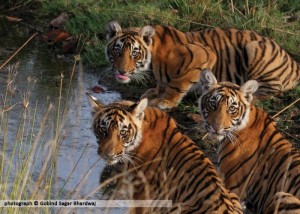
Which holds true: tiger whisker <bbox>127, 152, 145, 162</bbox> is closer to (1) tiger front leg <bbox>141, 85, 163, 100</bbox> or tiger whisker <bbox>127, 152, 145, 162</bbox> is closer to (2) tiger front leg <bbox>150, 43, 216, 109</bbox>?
(2) tiger front leg <bbox>150, 43, 216, 109</bbox>

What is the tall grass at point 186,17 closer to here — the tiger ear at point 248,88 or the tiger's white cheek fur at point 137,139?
the tiger ear at point 248,88

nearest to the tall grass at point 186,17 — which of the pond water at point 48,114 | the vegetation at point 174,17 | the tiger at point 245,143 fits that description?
the vegetation at point 174,17

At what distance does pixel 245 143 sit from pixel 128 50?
240 centimetres

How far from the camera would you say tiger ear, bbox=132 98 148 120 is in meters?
6.02

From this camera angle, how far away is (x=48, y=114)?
778 centimetres

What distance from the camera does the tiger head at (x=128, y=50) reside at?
8.59 metres

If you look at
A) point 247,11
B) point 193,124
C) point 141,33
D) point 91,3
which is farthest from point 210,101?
point 91,3

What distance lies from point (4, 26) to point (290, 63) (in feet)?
12.7

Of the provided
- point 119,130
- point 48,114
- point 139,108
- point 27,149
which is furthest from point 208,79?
point 48,114

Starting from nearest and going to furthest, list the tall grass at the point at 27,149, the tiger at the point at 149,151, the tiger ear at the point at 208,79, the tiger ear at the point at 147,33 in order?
the tall grass at the point at 27,149, the tiger at the point at 149,151, the tiger ear at the point at 208,79, the tiger ear at the point at 147,33

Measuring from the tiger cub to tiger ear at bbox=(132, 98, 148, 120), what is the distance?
2457 mm

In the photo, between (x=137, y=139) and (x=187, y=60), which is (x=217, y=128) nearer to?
(x=137, y=139)

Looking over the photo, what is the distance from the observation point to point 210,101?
661 cm

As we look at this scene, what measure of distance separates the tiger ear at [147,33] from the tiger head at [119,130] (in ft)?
8.15
